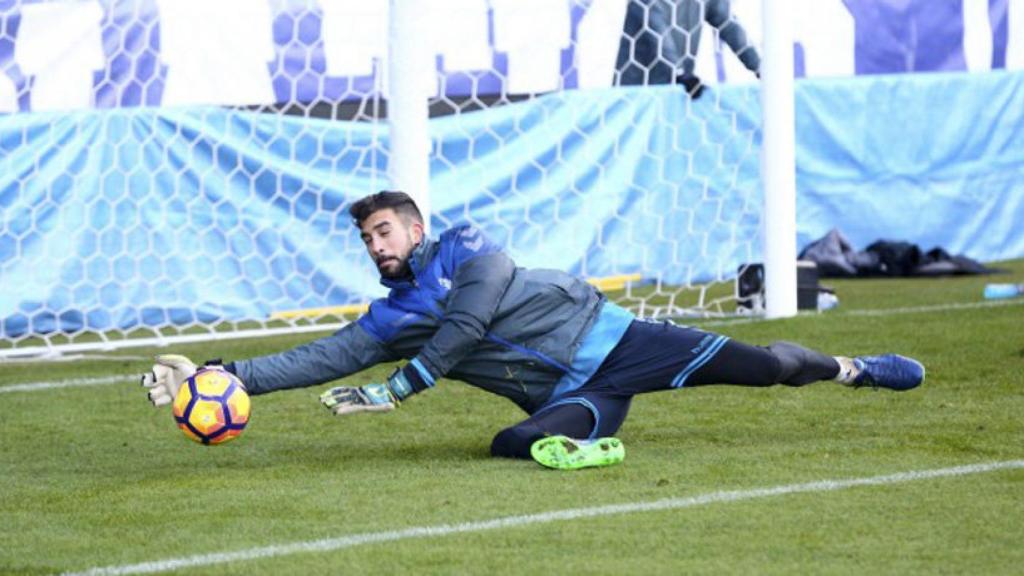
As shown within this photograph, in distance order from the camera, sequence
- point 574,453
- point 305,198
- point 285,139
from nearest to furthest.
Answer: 1. point 574,453
2. point 285,139
3. point 305,198

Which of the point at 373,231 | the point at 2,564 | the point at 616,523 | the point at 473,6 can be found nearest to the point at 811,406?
the point at 373,231

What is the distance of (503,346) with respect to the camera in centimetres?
584

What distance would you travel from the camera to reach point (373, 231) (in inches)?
227

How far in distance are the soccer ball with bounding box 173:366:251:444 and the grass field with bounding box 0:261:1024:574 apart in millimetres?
138

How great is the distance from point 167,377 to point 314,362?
460 mm

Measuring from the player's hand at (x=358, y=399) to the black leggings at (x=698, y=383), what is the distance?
429 millimetres

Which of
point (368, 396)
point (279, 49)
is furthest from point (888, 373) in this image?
point (279, 49)

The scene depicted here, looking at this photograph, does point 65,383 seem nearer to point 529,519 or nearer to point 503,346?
point 503,346

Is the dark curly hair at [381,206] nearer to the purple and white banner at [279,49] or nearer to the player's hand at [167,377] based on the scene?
the player's hand at [167,377]

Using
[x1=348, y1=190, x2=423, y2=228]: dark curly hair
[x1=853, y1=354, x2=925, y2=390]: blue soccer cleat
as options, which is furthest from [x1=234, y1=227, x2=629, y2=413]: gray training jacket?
[x1=853, y1=354, x2=925, y2=390]: blue soccer cleat

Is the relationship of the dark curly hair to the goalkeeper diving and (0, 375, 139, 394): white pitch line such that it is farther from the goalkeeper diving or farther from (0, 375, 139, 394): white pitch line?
(0, 375, 139, 394): white pitch line

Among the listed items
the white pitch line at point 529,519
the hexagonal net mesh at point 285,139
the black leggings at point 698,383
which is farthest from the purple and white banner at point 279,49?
the white pitch line at point 529,519

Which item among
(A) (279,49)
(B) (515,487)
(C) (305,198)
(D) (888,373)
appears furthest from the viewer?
(C) (305,198)

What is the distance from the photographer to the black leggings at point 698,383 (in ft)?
18.8
